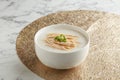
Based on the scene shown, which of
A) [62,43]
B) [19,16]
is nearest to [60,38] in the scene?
[62,43]

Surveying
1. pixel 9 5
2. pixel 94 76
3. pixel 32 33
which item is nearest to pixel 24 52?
pixel 32 33

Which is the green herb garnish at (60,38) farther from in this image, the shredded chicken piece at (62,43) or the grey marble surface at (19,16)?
the grey marble surface at (19,16)

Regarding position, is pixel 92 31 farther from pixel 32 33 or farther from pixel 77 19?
pixel 32 33

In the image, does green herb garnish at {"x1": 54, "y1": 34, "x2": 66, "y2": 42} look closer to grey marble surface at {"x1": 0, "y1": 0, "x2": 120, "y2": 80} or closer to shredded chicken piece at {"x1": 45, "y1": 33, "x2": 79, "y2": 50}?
shredded chicken piece at {"x1": 45, "y1": 33, "x2": 79, "y2": 50}

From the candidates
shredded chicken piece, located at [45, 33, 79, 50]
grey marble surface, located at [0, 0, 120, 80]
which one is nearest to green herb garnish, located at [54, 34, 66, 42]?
shredded chicken piece, located at [45, 33, 79, 50]

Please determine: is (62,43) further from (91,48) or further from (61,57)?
(91,48)
